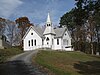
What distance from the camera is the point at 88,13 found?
80.7ft

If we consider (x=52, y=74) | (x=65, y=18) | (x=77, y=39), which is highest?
(x=65, y=18)

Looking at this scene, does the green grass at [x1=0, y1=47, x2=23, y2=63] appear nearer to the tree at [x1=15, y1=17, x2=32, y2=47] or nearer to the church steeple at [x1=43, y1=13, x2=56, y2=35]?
the church steeple at [x1=43, y1=13, x2=56, y2=35]

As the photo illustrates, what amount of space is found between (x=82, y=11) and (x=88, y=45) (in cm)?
5226

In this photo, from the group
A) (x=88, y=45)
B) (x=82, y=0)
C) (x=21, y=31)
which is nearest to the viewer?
(x=82, y=0)

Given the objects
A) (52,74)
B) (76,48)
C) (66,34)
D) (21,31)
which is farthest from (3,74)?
(21,31)

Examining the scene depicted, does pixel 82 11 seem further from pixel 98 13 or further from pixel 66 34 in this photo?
pixel 66 34

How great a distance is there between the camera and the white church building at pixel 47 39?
190 feet

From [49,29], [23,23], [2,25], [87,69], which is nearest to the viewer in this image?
[87,69]

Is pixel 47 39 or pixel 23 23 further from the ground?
pixel 23 23

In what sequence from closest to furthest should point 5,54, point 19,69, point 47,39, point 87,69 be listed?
point 19,69, point 87,69, point 5,54, point 47,39

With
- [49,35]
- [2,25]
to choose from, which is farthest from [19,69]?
[2,25]

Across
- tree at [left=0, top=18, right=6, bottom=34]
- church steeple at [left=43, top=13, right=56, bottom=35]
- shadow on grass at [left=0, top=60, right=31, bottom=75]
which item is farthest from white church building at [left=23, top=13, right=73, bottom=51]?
shadow on grass at [left=0, top=60, right=31, bottom=75]

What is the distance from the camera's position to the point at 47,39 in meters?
58.5

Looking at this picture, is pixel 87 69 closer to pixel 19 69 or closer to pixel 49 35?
pixel 19 69
